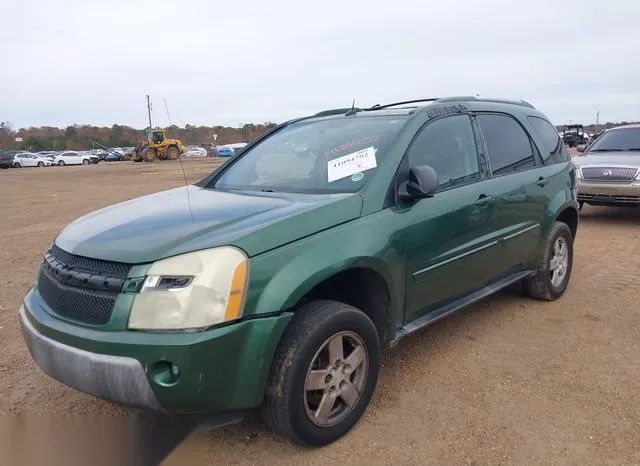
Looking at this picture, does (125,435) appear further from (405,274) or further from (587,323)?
(587,323)

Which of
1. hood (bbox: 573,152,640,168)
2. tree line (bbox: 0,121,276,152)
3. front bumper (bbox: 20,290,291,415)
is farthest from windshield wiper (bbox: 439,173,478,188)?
tree line (bbox: 0,121,276,152)

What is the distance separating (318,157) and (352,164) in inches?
15.4

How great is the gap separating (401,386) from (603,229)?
6.51m

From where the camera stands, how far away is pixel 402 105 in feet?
13.8

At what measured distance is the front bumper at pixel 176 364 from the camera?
7.86 ft

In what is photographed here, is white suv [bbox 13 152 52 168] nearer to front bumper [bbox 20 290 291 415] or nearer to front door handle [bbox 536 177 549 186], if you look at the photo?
front door handle [bbox 536 177 549 186]

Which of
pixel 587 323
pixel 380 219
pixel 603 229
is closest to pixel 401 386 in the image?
pixel 380 219

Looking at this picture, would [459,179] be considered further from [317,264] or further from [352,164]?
[317,264]

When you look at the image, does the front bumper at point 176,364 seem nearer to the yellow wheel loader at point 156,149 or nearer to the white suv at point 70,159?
the yellow wheel loader at point 156,149

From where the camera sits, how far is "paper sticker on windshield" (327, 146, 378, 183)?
3396mm

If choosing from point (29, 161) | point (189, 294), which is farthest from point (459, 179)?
point (29, 161)

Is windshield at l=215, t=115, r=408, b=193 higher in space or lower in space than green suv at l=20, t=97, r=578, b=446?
higher

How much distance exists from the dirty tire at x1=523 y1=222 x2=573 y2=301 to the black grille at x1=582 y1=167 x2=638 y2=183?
440cm

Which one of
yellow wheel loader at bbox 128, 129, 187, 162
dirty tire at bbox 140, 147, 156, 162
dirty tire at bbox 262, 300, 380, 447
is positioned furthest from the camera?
dirty tire at bbox 140, 147, 156, 162
